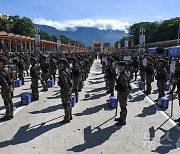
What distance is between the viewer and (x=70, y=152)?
7070 mm

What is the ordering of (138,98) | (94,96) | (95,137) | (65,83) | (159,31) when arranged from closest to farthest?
(95,137)
(65,83)
(138,98)
(94,96)
(159,31)

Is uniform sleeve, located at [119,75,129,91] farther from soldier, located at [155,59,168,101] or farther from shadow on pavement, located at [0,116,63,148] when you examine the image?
soldier, located at [155,59,168,101]

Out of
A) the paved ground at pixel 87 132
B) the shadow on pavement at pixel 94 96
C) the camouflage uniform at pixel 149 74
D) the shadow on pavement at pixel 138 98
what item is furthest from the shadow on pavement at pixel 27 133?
the camouflage uniform at pixel 149 74

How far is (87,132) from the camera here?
8688mm

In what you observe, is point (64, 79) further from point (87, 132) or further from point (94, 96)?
point (94, 96)

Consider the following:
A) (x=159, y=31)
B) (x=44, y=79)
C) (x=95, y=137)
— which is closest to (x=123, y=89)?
(x=95, y=137)

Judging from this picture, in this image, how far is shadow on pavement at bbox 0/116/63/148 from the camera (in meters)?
7.72

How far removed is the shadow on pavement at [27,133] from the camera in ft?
25.3

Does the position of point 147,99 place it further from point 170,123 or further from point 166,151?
point 166,151

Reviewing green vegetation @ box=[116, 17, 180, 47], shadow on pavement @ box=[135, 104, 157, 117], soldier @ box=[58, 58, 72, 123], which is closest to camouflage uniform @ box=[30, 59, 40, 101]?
soldier @ box=[58, 58, 72, 123]

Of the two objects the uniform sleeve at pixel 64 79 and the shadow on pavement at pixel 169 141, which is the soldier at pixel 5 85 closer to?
the uniform sleeve at pixel 64 79

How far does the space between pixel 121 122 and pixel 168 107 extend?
3.66 m

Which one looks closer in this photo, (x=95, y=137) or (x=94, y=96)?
(x=95, y=137)

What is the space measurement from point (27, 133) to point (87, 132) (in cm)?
165
